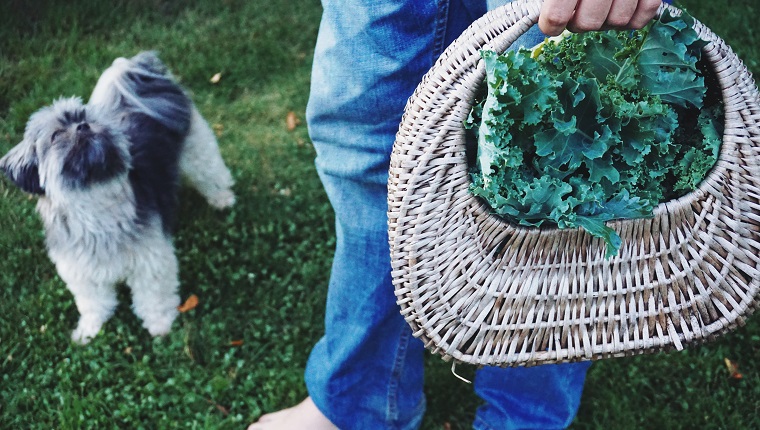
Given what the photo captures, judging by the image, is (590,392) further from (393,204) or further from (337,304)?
(393,204)

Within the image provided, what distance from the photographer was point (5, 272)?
9.35 ft

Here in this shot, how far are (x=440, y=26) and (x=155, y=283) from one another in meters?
1.62

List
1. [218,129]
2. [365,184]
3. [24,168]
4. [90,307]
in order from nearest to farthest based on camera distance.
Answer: [365,184]
[24,168]
[90,307]
[218,129]

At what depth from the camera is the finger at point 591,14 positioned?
3.58 feet

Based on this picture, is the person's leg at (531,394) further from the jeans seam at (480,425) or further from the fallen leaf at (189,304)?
the fallen leaf at (189,304)

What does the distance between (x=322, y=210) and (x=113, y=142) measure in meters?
1.00

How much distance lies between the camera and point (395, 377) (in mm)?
2076

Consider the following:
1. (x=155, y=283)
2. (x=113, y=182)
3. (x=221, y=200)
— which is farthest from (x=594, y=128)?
(x=221, y=200)

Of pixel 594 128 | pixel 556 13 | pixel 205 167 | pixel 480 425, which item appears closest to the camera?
pixel 556 13

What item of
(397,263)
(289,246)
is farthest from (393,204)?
(289,246)

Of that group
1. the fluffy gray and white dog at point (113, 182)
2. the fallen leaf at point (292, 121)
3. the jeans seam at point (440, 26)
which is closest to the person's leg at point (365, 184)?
the jeans seam at point (440, 26)

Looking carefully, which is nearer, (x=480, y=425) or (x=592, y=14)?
(x=592, y=14)

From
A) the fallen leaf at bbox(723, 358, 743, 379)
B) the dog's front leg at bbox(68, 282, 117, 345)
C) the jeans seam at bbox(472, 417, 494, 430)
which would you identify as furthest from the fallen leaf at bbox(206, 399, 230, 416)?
the fallen leaf at bbox(723, 358, 743, 379)

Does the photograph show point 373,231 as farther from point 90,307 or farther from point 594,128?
point 90,307
